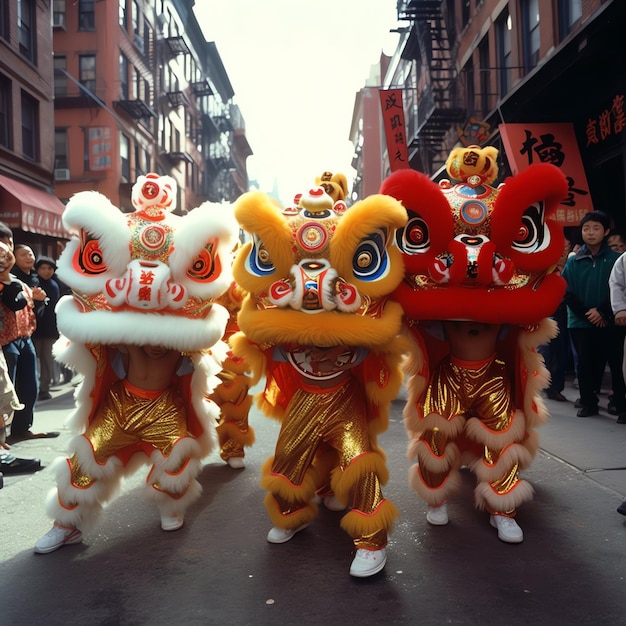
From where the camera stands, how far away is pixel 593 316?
234 inches

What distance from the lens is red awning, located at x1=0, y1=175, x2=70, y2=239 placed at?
12938 millimetres

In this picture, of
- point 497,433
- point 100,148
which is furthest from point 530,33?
point 100,148

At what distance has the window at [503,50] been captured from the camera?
13.1 metres

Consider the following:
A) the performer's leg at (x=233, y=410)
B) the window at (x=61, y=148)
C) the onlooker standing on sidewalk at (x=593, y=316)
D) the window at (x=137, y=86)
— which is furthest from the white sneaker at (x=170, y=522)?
the window at (x=137, y=86)

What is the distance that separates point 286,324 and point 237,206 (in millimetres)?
647

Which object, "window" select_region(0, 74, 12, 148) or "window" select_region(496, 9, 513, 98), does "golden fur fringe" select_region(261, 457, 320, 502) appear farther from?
"window" select_region(0, 74, 12, 148)

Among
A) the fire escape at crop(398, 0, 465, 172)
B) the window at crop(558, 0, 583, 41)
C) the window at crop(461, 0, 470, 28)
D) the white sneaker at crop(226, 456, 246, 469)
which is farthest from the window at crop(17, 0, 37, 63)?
the white sneaker at crop(226, 456, 246, 469)

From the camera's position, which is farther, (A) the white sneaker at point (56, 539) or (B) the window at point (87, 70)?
(B) the window at point (87, 70)

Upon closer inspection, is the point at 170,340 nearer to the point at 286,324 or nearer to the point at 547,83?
the point at 286,324

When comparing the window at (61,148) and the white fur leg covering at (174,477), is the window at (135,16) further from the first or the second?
the white fur leg covering at (174,477)

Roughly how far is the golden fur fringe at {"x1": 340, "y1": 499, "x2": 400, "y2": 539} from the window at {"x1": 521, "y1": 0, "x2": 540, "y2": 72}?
11234 mm

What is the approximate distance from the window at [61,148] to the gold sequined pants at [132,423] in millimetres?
20874

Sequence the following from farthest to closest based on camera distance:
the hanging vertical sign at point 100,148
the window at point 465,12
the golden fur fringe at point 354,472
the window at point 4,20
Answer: the hanging vertical sign at point 100,148 < the window at point 465,12 < the window at point 4,20 < the golden fur fringe at point 354,472

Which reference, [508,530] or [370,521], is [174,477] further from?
[508,530]
